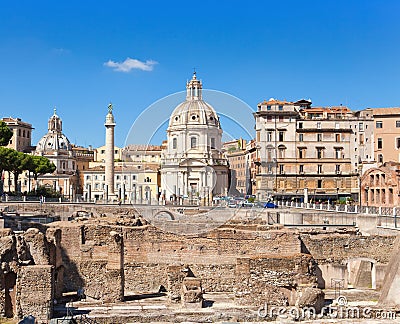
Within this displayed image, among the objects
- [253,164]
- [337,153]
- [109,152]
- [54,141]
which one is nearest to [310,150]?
[337,153]

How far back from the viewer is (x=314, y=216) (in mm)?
37188

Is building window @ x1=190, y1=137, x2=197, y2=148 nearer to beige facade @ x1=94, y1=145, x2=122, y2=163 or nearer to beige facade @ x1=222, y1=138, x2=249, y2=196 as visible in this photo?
beige facade @ x1=222, y1=138, x2=249, y2=196

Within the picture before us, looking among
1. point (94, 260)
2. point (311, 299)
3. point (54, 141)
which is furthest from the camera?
point (54, 141)

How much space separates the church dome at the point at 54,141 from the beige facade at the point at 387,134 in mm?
64017

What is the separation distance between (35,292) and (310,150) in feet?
160

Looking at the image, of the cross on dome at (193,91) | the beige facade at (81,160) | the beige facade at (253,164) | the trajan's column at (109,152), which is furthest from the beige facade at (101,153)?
the beige facade at (253,164)

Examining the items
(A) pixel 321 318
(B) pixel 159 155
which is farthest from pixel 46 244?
(B) pixel 159 155

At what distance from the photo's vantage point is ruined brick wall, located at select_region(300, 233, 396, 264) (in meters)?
23.6

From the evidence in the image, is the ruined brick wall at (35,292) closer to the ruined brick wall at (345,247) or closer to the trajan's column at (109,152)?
the ruined brick wall at (345,247)

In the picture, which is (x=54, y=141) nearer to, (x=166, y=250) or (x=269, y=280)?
(x=166, y=250)

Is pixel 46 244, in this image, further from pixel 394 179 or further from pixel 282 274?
pixel 394 179

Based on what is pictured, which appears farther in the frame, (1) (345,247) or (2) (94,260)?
(1) (345,247)

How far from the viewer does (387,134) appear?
6119cm

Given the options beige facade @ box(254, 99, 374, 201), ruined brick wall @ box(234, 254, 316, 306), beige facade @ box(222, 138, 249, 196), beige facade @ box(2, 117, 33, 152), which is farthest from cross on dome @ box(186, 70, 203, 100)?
beige facade @ box(2, 117, 33, 152)
